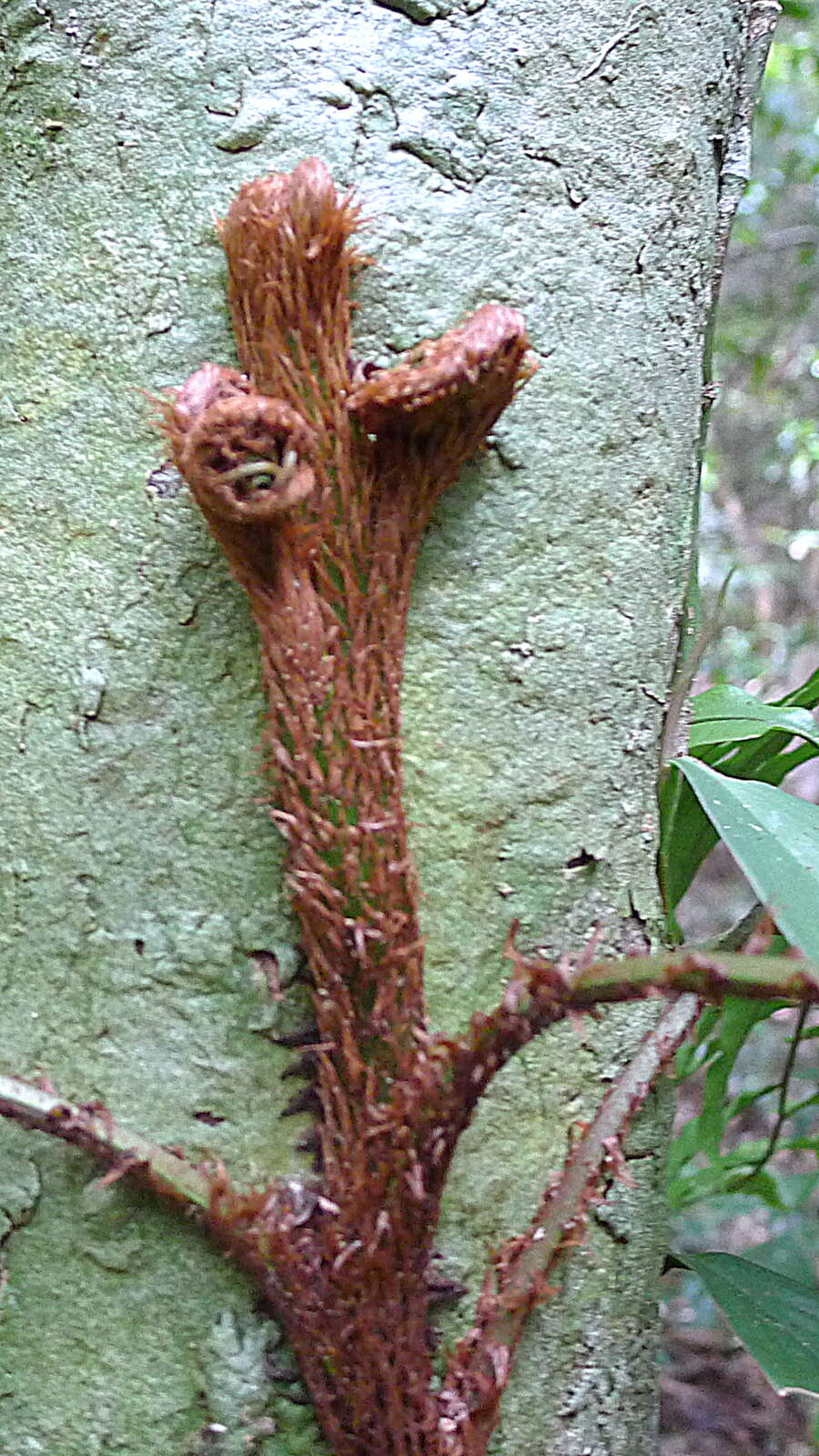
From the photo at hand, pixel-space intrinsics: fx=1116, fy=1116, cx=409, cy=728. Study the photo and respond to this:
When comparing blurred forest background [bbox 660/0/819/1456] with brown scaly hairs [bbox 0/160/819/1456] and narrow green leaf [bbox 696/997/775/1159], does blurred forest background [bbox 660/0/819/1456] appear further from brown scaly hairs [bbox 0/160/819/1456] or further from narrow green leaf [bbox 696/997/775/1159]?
brown scaly hairs [bbox 0/160/819/1456]

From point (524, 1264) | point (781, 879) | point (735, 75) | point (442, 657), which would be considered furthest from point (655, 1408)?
point (735, 75)

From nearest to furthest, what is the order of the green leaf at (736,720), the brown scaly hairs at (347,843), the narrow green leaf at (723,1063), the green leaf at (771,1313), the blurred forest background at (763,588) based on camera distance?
the brown scaly hairs at (347,843) → the green leaf at (771,1313) → the green leaf at (736,720) → the narrow green leaf at (723,1063) → the blurred forest background at (763,588)

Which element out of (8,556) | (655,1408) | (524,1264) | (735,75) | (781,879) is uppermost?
(735,75)

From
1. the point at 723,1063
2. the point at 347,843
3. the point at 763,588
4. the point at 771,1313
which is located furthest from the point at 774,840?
the point at 763,588

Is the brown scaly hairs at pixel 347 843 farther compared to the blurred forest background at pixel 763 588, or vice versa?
the blurred forest background at pixel 763 588

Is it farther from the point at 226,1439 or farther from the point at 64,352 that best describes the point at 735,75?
the point at 226,1439

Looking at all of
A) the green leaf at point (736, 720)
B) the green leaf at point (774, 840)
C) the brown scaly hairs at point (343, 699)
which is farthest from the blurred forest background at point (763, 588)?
the brown scaly hairs at point (343, 699)

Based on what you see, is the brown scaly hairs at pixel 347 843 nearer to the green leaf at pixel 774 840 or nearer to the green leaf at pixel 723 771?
the green leaf at pixel 774 840

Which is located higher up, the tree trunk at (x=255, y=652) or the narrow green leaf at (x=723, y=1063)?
the tree trunk at (x=255, y=652)
